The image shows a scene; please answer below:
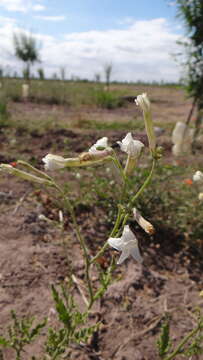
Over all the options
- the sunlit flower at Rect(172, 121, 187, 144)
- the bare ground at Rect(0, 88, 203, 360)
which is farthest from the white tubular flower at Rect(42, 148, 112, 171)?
the sunlit flower at Rect(172, 121, 187, 144)

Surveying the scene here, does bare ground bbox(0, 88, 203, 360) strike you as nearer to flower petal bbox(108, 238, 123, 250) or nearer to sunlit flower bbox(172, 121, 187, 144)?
flower petal bbox(108, 238, 123, 250)

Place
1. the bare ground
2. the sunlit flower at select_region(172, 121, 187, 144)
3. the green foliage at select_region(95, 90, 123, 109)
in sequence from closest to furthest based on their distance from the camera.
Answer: the bare ground, the sunlit flower at select_region(172, 121, 187, 144), the green foliage at select_region(95, 90, 123, 109)

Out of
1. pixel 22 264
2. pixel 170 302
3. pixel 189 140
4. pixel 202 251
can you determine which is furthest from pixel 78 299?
pixel 189 140

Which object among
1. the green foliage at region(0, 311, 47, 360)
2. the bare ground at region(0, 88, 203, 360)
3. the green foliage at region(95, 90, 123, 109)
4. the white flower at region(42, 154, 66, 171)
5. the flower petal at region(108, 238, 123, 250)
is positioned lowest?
the bare ground at region(0, 88, 203, 360)

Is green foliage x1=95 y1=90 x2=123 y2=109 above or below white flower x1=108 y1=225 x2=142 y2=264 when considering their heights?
below

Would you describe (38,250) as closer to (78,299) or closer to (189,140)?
(78,299)

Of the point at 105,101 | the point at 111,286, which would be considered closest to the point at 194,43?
the point at 111,286

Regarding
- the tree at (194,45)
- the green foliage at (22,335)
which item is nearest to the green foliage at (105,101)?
the tree at (194,45)

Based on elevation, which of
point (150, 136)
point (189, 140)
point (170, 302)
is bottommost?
point (170, 302)

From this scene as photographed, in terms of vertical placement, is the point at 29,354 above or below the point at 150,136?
below

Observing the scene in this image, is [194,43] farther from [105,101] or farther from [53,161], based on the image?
[105,101]

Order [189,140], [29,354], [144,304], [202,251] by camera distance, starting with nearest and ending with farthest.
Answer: [29,354], [144,304], [202,251], [189,140]
